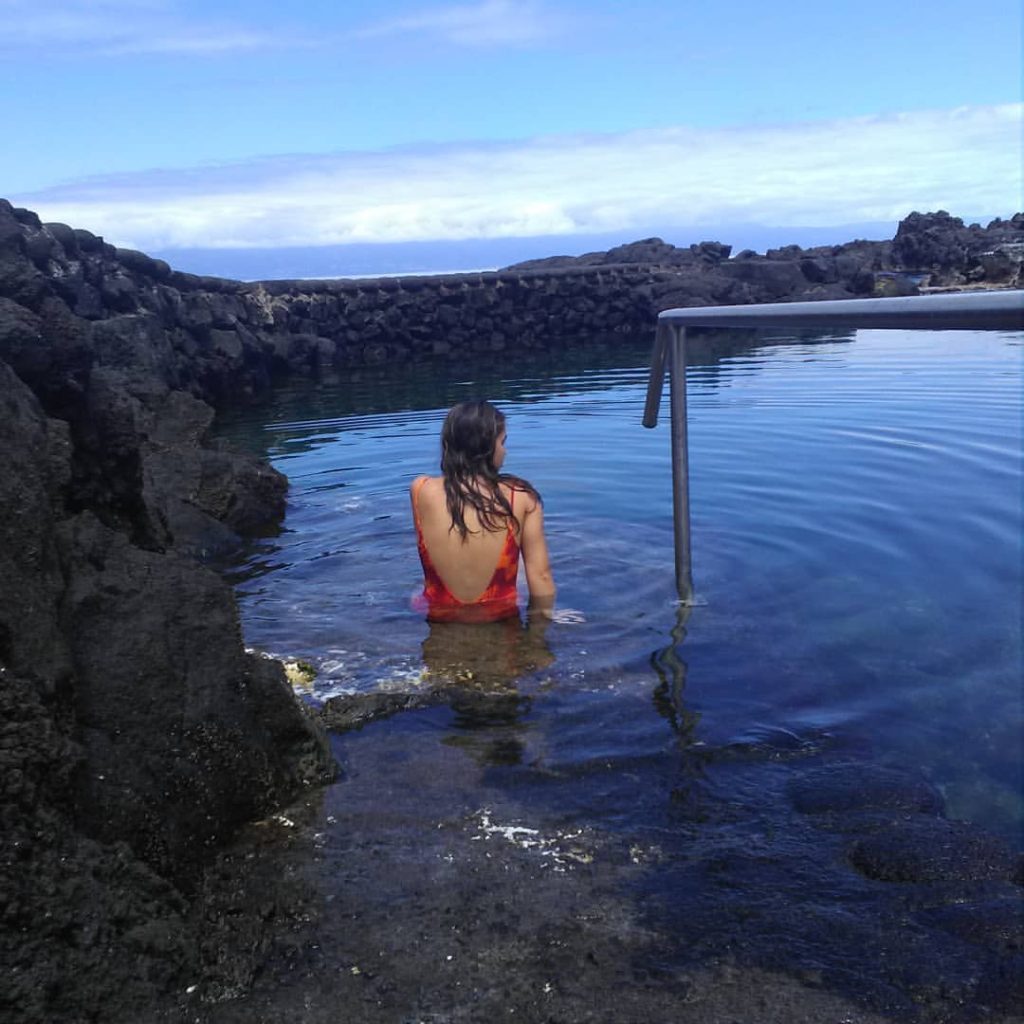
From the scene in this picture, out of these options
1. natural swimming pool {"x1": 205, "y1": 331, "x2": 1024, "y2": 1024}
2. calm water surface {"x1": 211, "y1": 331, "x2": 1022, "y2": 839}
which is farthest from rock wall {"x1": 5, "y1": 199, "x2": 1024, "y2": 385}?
natural swimming pool {"x1": 205, "y1": 331, "x2": 1024, "y2": 1024}

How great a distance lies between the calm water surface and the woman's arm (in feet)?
0.73

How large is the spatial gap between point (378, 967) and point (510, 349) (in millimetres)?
26698

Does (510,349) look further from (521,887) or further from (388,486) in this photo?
(521,887)

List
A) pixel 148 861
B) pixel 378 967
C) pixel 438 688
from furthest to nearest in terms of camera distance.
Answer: pixel 438 688 < pixel 148 861 < pixel 378 967

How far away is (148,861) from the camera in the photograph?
243 centimetres

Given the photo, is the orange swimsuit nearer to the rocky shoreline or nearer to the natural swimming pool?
the natural swimming pool

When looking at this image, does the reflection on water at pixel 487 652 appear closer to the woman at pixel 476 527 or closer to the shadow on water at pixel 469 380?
the woman at pixel 476 527

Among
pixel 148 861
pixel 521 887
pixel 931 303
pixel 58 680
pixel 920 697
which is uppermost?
pixel 931 303

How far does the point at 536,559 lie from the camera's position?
5414 millimetres

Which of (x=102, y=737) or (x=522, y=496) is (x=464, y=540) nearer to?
(x=522, y=496)

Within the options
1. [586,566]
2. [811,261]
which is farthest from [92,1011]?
[811,261]

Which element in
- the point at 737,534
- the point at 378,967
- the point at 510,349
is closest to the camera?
the point at 378,967

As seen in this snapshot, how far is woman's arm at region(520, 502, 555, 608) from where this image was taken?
17.5 feet

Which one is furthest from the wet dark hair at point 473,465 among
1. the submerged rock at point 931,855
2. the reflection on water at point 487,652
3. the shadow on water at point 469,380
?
the shadow on water at point 469,380
